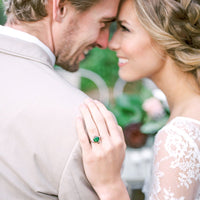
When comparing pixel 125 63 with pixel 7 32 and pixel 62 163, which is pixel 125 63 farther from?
Result: pixel 62 163

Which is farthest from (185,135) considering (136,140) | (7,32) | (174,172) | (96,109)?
(136,140)

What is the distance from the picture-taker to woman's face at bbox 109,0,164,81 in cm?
192

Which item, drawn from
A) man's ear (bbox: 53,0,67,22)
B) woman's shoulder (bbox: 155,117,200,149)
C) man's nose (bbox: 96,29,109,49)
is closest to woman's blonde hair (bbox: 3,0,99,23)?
man's ear (bbox: 53,0,67,22)

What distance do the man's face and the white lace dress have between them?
72cm

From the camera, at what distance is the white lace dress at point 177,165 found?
1.52 metres

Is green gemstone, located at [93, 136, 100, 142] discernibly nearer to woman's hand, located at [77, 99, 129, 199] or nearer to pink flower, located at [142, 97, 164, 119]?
woman's hand, located at [77, 99, 129, 199]

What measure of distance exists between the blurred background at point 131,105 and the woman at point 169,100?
0.98 m

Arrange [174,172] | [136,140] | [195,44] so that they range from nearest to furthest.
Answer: [174,172], [195,44], [136,140]

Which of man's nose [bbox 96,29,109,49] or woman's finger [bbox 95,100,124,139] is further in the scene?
man's nose [bbox 96,29,109,49]

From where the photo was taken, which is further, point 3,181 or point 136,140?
point 136,140

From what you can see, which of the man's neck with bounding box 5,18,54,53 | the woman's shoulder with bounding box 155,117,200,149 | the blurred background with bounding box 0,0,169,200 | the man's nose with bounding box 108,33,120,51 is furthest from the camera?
the blurred background with bounding box 0,0,169,200

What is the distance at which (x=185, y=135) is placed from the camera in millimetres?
1584

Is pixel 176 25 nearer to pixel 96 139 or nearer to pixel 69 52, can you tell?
pixel 69 52

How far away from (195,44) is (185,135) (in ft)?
1.96
